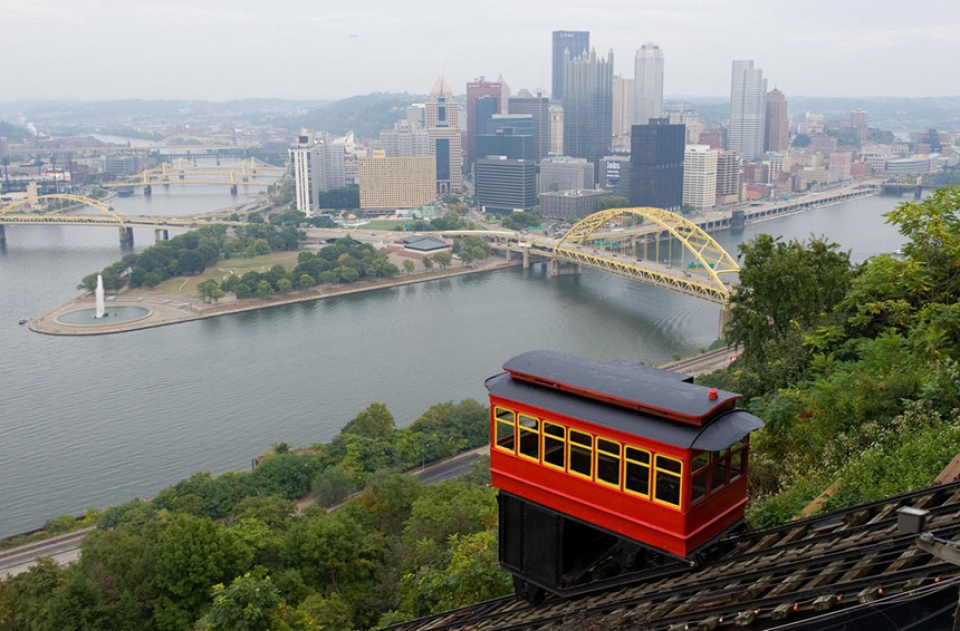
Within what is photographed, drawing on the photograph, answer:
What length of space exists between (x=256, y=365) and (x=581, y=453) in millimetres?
16731

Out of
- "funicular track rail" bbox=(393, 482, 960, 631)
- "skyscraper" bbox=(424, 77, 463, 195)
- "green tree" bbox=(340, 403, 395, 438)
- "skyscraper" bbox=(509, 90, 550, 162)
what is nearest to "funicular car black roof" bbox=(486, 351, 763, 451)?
"funicular track rail" bbox=(393, 482, 960, 631)

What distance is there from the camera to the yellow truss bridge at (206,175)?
65.1 m

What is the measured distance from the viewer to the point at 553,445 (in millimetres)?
4035

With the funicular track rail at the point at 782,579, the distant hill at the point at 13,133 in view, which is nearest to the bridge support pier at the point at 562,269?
the funicular track rail at the point at 782,579

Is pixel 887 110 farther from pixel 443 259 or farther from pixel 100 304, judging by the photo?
pixel 100 304

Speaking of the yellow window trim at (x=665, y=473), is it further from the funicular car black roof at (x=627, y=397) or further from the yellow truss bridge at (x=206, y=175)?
the yellow truss bridge at (x=206, y=175)

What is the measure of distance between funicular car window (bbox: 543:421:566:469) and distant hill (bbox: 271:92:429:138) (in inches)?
4074

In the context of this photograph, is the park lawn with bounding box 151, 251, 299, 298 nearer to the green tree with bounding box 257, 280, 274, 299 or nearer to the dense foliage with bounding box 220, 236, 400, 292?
the dense foliage with bounding box 220, 236, 400, 292

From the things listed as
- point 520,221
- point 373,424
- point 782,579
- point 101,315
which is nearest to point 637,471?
point 782,579

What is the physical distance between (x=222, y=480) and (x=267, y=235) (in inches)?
1043

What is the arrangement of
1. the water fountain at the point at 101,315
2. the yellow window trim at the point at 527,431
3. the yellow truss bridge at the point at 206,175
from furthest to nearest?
the yellow truss bridge at the point at 206,175, the water fountain at the point at 101,315, the yellow window trim at the point at 527,431

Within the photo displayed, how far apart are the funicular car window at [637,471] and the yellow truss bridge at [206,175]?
63.0 m

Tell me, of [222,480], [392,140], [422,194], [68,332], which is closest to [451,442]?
[222,480]

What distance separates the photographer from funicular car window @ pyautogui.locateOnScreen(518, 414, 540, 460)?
4.05 meters
